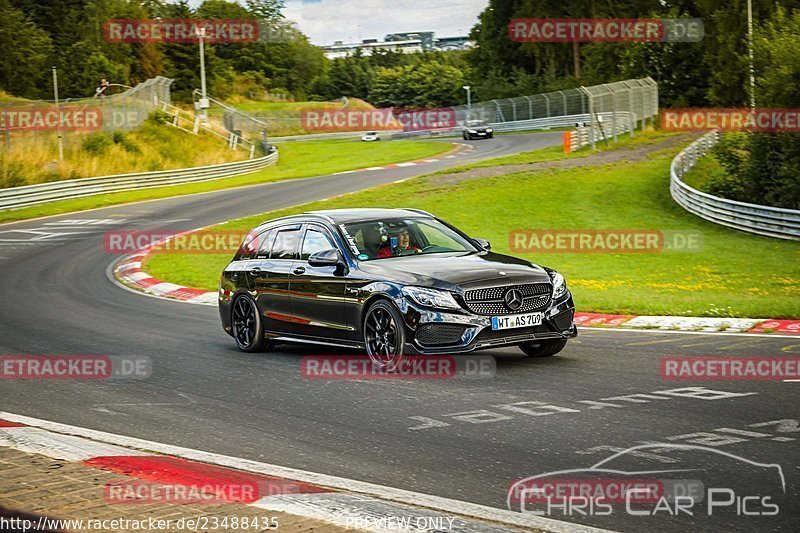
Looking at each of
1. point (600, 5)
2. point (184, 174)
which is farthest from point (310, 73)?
point (184, 174)

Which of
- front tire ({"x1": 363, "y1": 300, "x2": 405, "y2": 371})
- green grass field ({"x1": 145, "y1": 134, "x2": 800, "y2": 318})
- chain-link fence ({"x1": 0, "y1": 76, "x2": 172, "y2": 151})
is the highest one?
chain-link fence ({"x1": 0, "y1": 76, "x2": 172, "y2": 151})

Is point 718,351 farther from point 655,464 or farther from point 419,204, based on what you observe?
point 419,204

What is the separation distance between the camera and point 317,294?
38.2 ft

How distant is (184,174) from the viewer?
47.4 m

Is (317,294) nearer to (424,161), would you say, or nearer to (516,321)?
(516,321)

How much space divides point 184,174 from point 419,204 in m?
16.9

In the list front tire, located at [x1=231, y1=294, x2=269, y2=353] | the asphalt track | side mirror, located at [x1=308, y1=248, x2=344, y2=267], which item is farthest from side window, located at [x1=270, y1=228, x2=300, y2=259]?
the asphalt track

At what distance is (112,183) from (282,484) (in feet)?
127

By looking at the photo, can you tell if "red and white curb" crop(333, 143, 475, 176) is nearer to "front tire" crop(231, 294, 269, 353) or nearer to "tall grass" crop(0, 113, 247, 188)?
"tall grass" crop(0, 113, 247, 188)

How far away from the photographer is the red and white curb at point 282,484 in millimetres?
5434

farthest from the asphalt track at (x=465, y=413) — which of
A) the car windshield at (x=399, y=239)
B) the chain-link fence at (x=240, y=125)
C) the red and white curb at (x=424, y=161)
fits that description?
the chain-link fence at (x=240, y=125)

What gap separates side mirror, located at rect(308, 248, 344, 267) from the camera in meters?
11.4

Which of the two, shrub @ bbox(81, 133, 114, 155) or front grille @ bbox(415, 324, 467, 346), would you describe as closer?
front grille @ bbox(415, 324, 467, 346)

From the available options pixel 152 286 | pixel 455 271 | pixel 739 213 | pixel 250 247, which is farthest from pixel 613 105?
pixel 455 271
